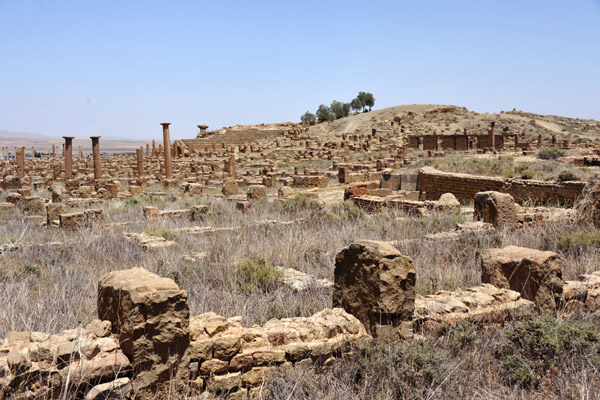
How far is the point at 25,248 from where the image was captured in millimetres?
8883

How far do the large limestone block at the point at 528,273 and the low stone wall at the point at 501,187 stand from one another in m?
8.92

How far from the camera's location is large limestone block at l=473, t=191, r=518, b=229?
416 inches

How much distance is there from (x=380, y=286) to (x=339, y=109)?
76.2 metres

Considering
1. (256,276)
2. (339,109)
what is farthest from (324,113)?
(256,276)

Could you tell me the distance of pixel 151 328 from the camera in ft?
11.3

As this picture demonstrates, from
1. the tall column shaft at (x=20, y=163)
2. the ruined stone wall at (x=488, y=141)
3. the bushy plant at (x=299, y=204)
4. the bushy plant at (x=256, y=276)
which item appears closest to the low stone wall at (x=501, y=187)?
the bushy plant at (x=299, y=204)

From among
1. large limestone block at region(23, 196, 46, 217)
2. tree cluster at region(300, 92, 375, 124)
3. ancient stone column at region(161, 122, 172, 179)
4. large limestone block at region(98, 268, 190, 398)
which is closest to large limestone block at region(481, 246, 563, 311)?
large limestone block at region(98, 268, 190, 398)

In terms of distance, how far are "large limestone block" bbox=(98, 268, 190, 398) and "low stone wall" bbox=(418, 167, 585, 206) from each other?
12.8 m

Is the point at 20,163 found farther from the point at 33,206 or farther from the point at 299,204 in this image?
the point at 299,204

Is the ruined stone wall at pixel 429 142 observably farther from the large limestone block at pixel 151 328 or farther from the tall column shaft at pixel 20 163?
the large limestone block at pixel 151 328

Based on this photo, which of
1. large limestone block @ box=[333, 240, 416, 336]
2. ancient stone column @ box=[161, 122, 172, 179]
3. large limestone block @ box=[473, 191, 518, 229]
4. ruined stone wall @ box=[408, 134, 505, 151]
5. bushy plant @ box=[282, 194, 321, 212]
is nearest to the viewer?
large limestone block @ box=[333, 240, 416, 336]

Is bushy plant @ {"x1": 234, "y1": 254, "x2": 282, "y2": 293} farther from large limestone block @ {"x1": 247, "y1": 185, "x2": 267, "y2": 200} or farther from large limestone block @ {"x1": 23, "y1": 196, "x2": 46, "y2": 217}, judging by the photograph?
large limestone block @ {"x1": 23, "y1": 196, "x2": 46, "y2": 217}

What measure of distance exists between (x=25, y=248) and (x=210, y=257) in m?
3.47

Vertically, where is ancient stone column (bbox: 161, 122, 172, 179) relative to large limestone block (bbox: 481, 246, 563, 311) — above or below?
above
